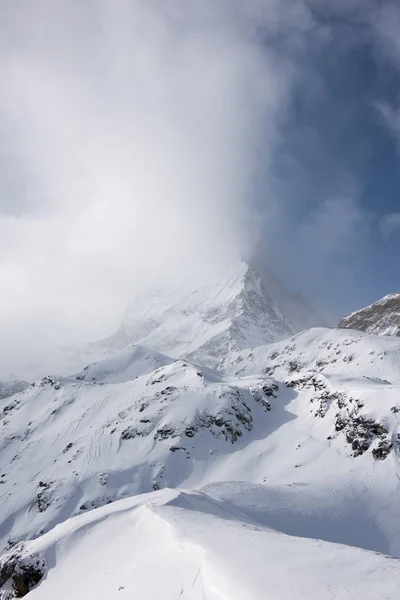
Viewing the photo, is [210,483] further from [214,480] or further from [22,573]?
[22,573]

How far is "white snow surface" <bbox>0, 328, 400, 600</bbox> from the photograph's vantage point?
12.4 m

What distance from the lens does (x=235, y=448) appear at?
6175 cm

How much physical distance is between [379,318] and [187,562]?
153273mm

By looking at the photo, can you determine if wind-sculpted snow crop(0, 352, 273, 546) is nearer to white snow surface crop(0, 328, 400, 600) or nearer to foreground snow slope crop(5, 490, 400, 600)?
white snow surface crop(0, 328, 400, 600)

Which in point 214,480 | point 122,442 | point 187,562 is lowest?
point 187,562

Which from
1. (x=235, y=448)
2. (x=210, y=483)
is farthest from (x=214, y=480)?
(x=210, y=483)

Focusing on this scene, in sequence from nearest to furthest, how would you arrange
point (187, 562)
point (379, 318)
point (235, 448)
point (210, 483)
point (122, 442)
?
point (187, 562), point (210, 483), point (235, 448), point (122, 442), point (379, 318)

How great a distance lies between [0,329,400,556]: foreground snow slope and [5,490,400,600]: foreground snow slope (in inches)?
513

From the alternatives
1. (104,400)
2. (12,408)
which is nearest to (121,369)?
(12,408)

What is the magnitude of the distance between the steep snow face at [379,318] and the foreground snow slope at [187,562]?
126 metres

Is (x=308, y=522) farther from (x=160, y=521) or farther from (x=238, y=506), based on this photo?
(x=160, y=521)

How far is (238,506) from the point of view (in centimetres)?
2977

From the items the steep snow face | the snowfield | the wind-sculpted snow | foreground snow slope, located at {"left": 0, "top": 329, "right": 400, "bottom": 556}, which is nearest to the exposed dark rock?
the snowfield

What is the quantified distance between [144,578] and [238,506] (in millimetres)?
18392
